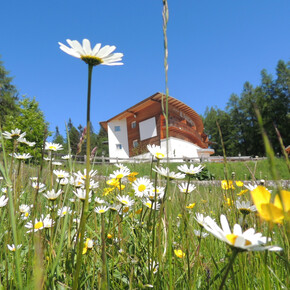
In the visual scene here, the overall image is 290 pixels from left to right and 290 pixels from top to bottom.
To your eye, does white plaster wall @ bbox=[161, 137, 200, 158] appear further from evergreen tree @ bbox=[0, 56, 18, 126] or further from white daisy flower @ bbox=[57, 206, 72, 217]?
white daisy flower @ bbox=[57, 206, 72, 217]

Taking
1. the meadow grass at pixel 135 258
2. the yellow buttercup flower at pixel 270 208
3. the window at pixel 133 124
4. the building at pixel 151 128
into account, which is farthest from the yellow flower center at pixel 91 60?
the window at pixel 133 124

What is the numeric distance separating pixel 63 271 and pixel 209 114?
145ft

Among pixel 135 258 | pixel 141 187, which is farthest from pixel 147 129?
pixel 135 258

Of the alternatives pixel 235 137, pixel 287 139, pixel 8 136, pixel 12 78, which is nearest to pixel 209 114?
pixel 235 137

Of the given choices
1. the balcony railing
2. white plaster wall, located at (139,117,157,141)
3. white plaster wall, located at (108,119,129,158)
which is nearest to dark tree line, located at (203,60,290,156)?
the balcony railing

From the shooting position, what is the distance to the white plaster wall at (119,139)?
76.1 ft

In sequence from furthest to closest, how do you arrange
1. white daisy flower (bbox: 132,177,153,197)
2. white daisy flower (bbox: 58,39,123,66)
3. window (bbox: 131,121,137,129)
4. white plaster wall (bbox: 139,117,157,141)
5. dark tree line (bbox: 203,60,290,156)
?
dark tree line (bbox: 203,60,290,156) → window (bbox: 131,121,137,129) → white plaster wall (bbox: 139,117,157,141) → white daisy flower (bbox: 132,177,153,197) → white daisy flower (bbox: 58,39,123,66)

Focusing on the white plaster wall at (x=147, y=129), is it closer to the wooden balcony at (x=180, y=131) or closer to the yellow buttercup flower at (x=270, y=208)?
the wooden balcony at (x=180, y=131)

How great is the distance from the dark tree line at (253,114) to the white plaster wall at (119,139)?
11633 millimetres

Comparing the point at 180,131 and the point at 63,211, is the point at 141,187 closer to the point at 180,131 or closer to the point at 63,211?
the point at 63,211

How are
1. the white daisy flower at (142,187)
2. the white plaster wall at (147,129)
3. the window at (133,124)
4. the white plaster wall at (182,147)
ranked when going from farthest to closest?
1. the window at (133,124)
2. the white plaster wall at (147,129)
3. the white plaster wall at (182,147)
4. the white daisy flower at (142,187)

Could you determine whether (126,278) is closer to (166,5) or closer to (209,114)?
(166,5)

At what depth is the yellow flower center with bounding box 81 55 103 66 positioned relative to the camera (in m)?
0.56

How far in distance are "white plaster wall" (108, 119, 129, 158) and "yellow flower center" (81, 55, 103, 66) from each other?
22.4m
